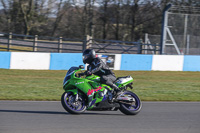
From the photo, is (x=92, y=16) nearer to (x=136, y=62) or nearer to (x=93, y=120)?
(x=136, y=62)

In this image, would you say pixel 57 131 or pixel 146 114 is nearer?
pixel 57 131

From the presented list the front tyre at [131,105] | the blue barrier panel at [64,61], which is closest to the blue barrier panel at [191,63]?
the blue barrier panel at [64,61]

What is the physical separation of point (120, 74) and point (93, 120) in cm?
1063

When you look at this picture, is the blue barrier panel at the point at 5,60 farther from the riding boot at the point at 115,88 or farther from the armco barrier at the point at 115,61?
the riding boot at the point at 115,88

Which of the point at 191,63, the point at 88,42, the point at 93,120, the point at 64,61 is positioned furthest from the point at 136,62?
the point at 93,120

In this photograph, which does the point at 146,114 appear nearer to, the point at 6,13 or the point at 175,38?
the point at 175,38

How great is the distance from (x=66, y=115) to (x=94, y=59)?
130 cm

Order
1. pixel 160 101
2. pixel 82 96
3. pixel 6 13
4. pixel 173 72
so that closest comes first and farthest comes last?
pixel 82 96
pixel 160 101
pixel 173 72
pixel 6 13

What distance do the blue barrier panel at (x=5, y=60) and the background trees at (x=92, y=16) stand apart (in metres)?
20.2

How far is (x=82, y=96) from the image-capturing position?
7.48 meters

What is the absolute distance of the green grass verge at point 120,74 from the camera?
1089cm

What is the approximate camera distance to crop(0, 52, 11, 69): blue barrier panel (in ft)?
56.2

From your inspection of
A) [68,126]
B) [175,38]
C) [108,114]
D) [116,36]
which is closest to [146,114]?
[108,114]

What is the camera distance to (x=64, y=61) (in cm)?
1836
